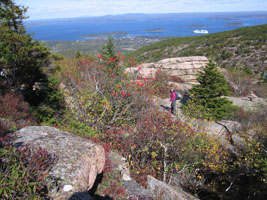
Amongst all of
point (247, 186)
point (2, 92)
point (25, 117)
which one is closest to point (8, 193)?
point (25, 117)

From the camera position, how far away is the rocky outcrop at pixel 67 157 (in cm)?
329

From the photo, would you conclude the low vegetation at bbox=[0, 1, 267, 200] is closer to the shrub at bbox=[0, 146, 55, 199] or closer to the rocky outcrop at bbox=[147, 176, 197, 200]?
the rocky outcrop at bbox=[147, 176, 197, 200]

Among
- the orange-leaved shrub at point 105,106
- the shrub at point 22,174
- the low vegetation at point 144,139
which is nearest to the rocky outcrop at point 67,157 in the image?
the shrub at point 22,174

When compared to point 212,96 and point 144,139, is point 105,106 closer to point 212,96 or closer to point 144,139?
point 144,139

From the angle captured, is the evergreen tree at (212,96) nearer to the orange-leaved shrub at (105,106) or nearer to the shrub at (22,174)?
the orange-leaved shrub at (105,106)

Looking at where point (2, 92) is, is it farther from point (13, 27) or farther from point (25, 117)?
point (13, 27)

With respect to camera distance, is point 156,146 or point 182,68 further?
point 182,68

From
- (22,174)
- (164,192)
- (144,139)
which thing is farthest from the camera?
(144,139)

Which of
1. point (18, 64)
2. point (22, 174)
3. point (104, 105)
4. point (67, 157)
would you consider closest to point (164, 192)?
point (67, 157)

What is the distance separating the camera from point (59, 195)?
10.2ft

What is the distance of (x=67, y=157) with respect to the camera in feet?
12.7

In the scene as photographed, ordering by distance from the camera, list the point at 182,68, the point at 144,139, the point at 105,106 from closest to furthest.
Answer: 1. the point at 144,139
2. the point at 105,106
3. the point at 182,68

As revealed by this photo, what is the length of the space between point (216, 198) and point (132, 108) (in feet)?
16.3

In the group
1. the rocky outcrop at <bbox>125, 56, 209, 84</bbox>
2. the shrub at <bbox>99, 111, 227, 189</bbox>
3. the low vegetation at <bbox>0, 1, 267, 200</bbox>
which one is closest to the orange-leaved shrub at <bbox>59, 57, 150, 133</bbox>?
the low vegetation at <bbox>0, 1, 267, 200</bbox>
